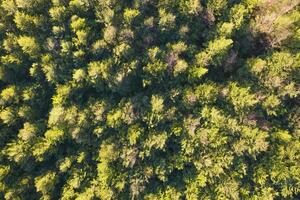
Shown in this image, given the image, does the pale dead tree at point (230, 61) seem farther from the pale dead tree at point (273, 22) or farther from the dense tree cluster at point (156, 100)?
the pale dead tree at point (273, 22)

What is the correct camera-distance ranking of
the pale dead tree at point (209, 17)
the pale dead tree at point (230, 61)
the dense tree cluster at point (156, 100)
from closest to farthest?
the dense tree cluster at point (156, 100) < the pale dead tree at point (209, 17) < the pale dead tree at point (230, 61)

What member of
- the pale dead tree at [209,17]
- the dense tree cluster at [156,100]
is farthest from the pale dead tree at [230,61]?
the pale dead tree at [209,17]

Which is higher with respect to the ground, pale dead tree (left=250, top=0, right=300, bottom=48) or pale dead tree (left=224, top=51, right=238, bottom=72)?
pale dead tree (left=250, top=0, right=300, bottom=48)

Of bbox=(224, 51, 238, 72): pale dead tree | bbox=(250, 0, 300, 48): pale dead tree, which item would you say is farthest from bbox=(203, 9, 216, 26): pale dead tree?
bbox=(250, 0, 300, 48): pale dead tree

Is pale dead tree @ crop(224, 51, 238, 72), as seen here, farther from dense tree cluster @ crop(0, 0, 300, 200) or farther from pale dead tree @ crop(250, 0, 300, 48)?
pale dead tree @ crop(250, 0, 300, 48)

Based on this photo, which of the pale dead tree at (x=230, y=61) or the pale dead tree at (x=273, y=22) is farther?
the pale dead tree at (x=230, y=61)

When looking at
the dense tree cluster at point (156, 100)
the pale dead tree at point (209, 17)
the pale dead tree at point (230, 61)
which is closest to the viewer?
the dense tree cluster at point (156, 100)

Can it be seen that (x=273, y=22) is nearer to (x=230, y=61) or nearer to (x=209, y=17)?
(x=230, y=61)

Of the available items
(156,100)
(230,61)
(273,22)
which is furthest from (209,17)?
(156,100)
